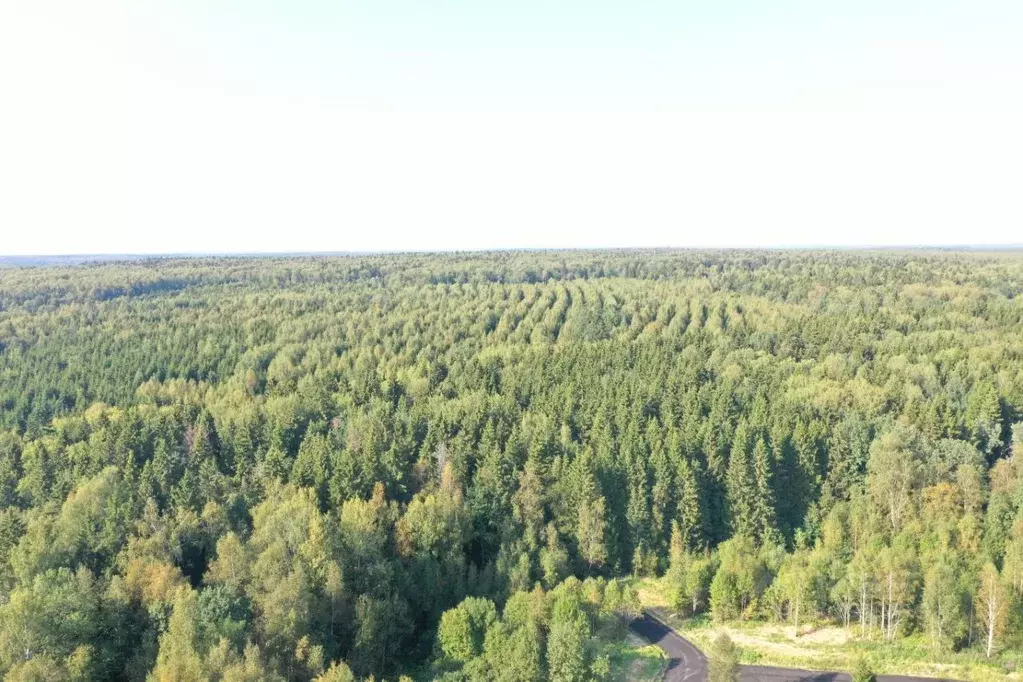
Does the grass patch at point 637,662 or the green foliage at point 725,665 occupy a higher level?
the green foliage at point 725,665

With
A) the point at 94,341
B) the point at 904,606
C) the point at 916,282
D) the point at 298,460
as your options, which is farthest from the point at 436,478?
the point at 916,282

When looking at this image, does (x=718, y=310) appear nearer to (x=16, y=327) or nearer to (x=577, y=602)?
(x=577, y=602)

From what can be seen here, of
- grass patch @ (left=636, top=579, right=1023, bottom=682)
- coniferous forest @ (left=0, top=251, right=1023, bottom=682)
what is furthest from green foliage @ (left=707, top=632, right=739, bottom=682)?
grass patch @ (left=636, top=579, right=1023, bottom=682)

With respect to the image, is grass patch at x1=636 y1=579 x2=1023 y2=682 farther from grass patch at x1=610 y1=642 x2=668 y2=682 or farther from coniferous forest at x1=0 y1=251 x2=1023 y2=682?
grass patch at x1=610 y1=642 x2=668 y2=682

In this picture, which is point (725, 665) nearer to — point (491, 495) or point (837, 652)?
point (837, 652)

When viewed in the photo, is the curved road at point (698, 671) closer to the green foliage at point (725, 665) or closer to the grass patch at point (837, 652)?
the grass patch at point (837, 652)

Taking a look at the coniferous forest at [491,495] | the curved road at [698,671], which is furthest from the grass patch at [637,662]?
the coniferous forest at [491,495]

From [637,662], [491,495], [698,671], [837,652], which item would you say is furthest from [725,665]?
[491,495]
